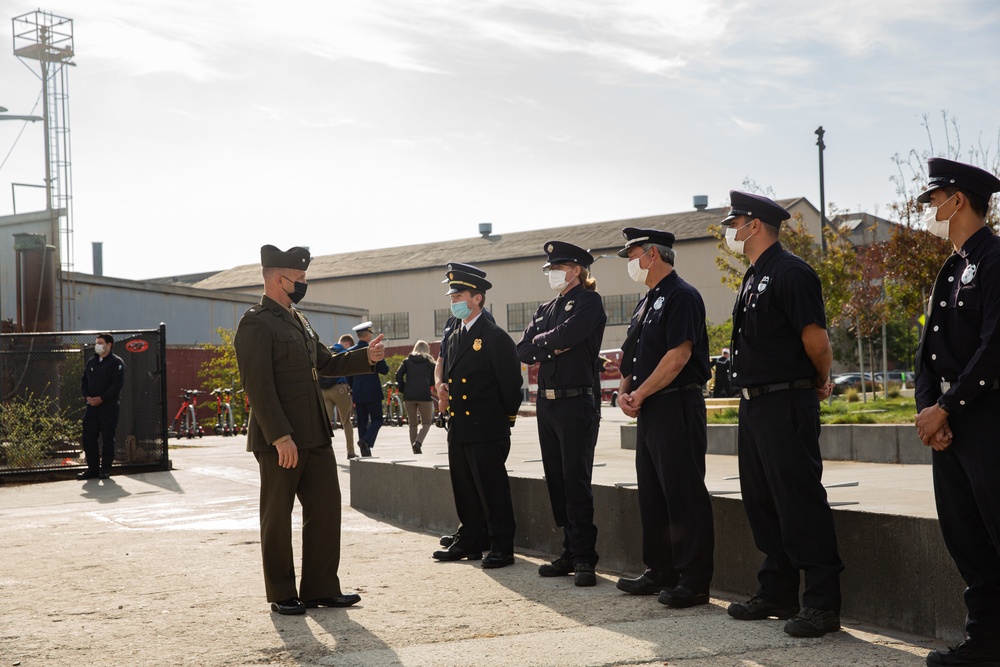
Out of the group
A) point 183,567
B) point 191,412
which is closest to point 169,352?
point 191,412

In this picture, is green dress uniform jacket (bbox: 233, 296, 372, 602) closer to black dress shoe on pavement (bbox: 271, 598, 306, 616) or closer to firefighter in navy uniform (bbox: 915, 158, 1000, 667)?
black dress shoe on pavement (bbox: 271, 598, 306, 616)

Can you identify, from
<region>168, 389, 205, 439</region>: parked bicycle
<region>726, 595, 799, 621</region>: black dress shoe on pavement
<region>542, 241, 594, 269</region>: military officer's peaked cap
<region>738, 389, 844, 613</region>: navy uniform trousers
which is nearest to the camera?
<region>738, 389, 844, 613</region>: navy uniform trousers

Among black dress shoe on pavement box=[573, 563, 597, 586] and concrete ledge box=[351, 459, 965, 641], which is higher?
concrete ledge box=[351, 459, 965, 641]

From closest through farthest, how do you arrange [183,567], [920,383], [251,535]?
[920,383]
[183,567]
[251,535]

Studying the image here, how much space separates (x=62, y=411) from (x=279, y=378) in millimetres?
13888

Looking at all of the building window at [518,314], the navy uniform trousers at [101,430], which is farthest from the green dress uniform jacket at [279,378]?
the building window at [518,314]

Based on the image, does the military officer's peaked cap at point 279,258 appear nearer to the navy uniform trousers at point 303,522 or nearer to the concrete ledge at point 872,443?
the navy uniform trousers at point 303,522

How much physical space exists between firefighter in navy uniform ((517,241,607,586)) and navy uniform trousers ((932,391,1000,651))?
8.57 ft

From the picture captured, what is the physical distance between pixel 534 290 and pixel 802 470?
57.5 meters

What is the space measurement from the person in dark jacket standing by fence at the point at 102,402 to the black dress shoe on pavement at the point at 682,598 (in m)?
11.3

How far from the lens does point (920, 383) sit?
4.68m

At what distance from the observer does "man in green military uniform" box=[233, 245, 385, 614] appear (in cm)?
610

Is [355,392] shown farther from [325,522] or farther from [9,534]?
[325,522]

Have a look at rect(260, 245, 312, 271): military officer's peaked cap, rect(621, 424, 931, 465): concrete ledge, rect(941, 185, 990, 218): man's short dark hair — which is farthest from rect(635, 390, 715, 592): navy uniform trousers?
rect(621, 424, 931, 465): concrete ledge
